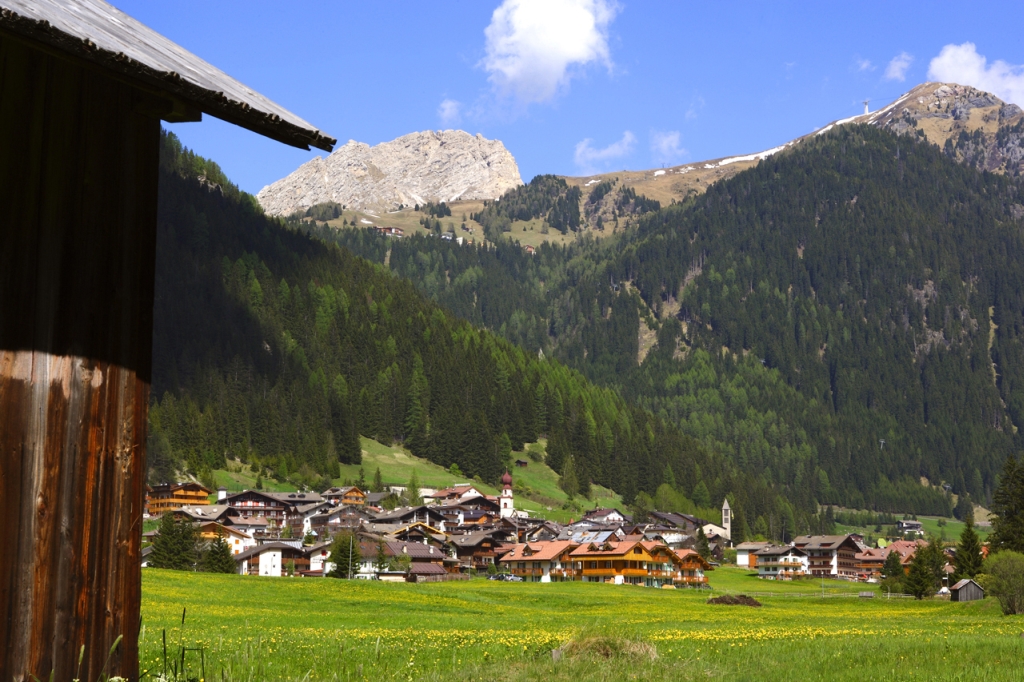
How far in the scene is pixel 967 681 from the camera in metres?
22.4

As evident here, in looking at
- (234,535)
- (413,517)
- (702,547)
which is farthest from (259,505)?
(702,547)

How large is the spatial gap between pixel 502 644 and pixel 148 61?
26136mm

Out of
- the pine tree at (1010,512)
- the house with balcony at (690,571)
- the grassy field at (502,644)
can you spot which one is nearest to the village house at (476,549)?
the house with balcony at (690,571)

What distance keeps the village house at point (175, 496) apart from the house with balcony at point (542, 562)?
50.2m

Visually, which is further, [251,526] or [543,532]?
[543,532]

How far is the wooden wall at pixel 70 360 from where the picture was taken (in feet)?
29.6

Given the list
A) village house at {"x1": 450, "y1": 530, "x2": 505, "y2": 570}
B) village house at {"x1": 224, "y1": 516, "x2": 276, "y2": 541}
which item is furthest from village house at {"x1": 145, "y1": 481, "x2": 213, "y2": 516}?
village house at {"x1": 450, "y1": 530, "x2": 505, "y2": 570}

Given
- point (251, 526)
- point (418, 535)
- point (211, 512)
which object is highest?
point (211, 512)

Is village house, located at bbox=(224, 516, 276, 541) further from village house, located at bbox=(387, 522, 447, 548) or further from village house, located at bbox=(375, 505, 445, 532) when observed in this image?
village house, located at bbox=(387, 522, 447, 548)

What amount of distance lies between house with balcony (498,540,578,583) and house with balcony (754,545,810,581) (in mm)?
53661

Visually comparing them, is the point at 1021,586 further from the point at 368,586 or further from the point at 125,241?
the point at 125,241

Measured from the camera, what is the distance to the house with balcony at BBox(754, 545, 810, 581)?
192500 mm

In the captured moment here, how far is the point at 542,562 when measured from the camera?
150m

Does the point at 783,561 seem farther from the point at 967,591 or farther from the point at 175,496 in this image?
the point at 175,496
